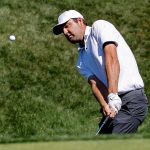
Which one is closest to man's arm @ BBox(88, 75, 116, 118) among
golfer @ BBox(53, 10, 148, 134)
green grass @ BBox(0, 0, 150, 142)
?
golfer @ BBox(53, 10, 148, 134)

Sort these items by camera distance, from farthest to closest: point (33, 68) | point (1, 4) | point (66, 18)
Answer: point (1, 4) < point (33, 68) < point (66, 18)

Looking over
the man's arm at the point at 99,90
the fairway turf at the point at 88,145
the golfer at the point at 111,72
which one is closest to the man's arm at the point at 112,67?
the golfer at the point at 111,72

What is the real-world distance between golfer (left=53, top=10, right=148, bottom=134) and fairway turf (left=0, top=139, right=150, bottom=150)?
4.60ft

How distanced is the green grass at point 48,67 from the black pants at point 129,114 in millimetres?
3747

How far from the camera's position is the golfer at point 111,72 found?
5582mm

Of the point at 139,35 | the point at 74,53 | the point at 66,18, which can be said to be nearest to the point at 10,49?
the point at 74,53

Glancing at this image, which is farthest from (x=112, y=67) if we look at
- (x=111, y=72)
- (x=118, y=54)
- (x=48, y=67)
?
(x=48, y=67)

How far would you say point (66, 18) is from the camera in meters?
6.15

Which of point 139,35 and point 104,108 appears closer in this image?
point 104,108

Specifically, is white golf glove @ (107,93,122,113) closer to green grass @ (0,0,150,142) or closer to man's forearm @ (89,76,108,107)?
man's forearm @ (89,76,108,107)

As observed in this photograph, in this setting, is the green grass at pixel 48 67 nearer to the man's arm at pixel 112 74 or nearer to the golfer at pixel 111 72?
the golfer at pixel 111 72

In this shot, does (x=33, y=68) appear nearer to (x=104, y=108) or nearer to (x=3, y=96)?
(x=3, y=96)

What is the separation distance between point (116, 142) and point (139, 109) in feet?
6.29

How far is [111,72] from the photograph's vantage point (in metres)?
5.55
